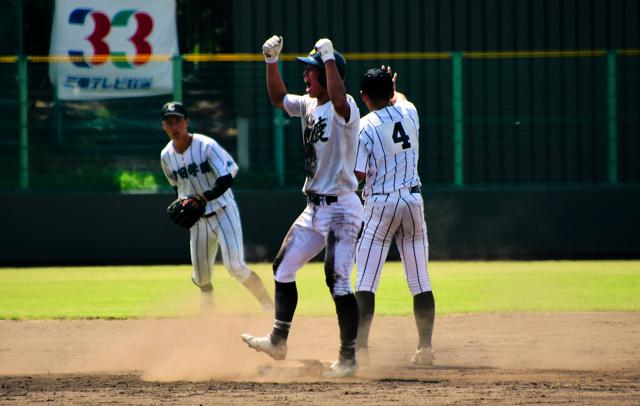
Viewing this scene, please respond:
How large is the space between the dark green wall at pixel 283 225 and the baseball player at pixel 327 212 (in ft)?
30.4

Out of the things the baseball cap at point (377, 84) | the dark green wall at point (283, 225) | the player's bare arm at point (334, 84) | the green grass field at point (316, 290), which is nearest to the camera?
the player's bare arm at point (334, 84)

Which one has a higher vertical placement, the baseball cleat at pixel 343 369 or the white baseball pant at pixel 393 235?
the white baseball pant at pixel 393 235

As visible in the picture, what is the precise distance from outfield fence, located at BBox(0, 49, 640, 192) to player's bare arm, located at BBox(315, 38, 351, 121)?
394 inches

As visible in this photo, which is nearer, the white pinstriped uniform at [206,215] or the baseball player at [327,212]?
the baseball player at [327,212]

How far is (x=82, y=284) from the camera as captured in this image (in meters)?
14.2

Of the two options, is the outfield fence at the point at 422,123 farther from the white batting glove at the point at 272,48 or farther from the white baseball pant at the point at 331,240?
the white baseball pant at the point at 331,240

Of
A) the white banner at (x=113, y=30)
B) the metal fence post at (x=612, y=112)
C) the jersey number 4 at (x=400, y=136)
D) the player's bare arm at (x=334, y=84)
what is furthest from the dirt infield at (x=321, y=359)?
the white banner at (x=113, y=30)

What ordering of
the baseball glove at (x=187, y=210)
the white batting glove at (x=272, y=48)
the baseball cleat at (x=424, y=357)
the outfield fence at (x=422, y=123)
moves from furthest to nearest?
the outfield fence at (x=422, y=123) → the baseball glove at (x=187, y=210) → the baseball cleat at (x=424, y=357) → the white batting glove at (x=272, y=48)

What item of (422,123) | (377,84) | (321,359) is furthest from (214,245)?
(422,123)

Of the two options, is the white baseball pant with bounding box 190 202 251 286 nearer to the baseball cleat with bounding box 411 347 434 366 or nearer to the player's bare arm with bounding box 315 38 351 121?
the baseball cleat with bounding box 411 347 434 366

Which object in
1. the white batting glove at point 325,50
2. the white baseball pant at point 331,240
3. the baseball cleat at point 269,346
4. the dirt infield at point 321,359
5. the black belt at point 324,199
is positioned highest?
the white batting glove at point 325,50

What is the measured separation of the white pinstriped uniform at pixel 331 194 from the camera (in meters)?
7.34

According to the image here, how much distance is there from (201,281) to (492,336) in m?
2.70

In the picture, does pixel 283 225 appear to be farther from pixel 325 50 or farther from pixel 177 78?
pixel 325 50
